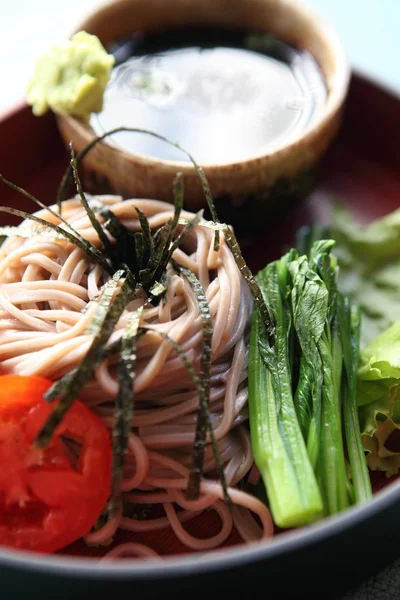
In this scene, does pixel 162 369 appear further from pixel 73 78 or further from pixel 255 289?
pixel 73 78

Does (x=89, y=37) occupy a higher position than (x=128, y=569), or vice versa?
(x=89, y=37)

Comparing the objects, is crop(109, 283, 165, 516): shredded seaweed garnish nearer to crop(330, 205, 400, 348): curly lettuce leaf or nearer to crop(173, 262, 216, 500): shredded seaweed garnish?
crop(173, 262, 216, 500): shredded seaweed garnish

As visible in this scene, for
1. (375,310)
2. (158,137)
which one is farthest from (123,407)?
(375,310)

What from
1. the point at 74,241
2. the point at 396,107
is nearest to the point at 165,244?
the point at 74,241

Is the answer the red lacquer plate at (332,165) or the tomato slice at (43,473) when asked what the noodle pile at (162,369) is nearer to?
the tomato slice at (43,473)

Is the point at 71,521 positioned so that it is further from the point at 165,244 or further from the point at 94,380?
the point at 165,244

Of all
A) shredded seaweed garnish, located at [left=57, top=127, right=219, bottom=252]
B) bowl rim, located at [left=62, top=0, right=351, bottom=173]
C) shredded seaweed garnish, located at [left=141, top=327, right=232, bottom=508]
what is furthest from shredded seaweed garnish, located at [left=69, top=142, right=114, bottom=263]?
shredded seaweed garnish, located at [left=141, top=327, right=232, bottom=508]
